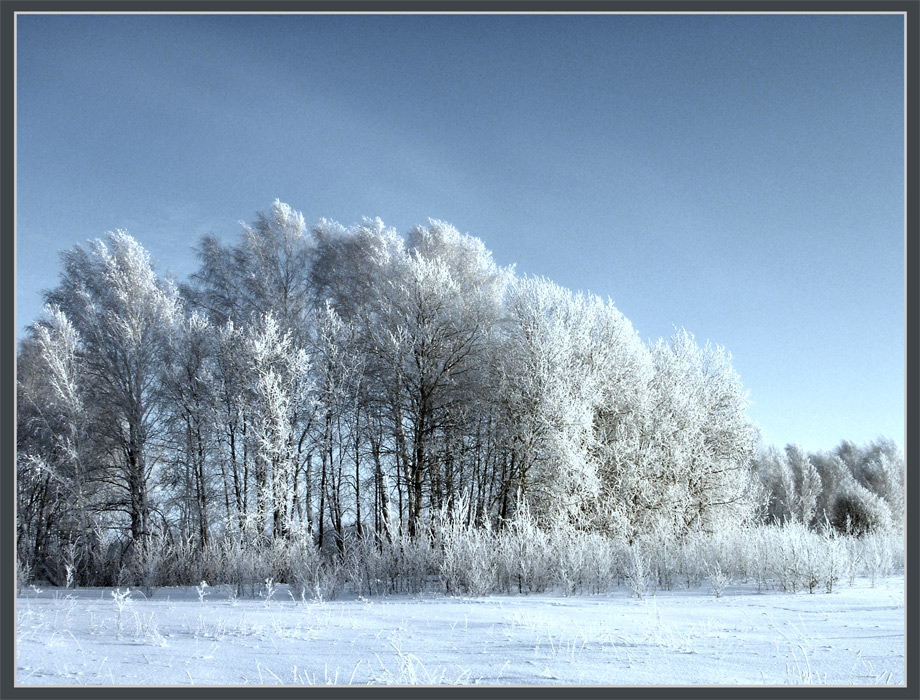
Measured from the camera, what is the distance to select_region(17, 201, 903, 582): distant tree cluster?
16.8 metres

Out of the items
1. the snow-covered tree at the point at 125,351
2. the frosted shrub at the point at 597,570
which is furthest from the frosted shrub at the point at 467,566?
the snow-covered tree at the point at 125,351

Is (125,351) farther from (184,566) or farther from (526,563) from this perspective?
(526,563)

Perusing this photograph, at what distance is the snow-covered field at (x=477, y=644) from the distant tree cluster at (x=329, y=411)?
6754 mm

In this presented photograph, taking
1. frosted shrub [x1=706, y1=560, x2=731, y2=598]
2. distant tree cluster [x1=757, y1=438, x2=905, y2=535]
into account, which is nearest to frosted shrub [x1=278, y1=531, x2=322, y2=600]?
frosted shrub [x1=706, y1=560, x2=731, y2=598]

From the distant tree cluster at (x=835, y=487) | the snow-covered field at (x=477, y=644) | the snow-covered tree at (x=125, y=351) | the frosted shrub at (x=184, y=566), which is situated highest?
the snow-covered tree at (x=125, y=351)

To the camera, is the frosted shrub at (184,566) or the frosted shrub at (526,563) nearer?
the frosted shrub at (526,563)

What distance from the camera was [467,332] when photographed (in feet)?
62.3

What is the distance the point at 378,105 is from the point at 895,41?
522cm

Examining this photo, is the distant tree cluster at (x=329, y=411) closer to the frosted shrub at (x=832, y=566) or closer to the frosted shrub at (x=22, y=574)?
the frosted shrub at (x=22, y=574)

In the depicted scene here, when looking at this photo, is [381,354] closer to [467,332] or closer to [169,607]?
[467,332]

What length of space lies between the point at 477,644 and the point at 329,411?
1266cm

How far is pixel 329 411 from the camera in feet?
58.6

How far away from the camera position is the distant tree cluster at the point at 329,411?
16766 millimetres

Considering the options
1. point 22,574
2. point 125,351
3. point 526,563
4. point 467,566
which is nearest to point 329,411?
point 125,351
